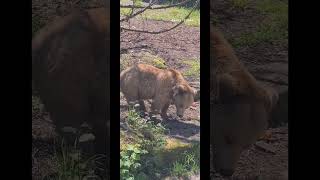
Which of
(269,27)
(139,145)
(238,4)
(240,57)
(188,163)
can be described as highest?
(238,4)

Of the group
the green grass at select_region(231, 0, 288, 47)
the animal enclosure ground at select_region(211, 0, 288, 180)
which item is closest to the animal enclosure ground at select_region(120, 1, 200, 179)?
the animal enclosure ground at select_region(211, 0, 288, 180)

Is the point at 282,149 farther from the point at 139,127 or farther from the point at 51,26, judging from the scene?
the point at 51,26

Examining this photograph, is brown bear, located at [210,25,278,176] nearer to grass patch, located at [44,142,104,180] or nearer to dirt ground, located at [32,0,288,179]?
dirt ground, located at [32,0,288,179]

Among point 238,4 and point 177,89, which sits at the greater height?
point 238,4

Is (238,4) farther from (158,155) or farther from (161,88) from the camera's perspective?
(158,155)

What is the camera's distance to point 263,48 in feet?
13.8

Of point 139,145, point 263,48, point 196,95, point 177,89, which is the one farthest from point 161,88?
point 263,48

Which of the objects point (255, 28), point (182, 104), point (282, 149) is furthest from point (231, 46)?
point (282, 149)

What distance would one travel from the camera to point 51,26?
4.03m

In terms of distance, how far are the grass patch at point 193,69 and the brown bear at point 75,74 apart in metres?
0.67

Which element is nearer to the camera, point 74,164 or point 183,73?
point 74,164

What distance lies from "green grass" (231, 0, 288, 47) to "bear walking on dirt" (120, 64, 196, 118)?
55cm

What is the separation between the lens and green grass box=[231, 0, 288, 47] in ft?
13.7

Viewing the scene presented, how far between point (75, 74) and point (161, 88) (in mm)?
721
